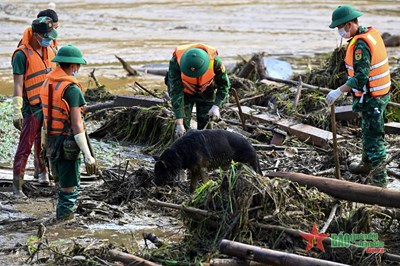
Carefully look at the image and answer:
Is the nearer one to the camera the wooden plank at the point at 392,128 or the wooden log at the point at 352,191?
the wooden log at the point at 352,191

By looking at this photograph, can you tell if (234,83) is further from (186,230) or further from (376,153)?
(186,230)

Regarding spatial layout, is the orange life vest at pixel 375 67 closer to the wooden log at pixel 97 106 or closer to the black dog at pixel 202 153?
the black dog at pixel 202 153

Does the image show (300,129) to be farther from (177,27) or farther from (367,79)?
(177,27)

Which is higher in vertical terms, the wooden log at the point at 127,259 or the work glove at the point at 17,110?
the work glove at the point at 17,110

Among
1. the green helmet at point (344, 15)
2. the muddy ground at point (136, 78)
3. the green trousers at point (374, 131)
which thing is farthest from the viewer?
the green trousers at point (374, 131)

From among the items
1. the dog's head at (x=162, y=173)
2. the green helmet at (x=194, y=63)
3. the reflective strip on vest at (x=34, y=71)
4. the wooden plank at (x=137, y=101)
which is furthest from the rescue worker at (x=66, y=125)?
the wooden plank at (x=137, y=101)

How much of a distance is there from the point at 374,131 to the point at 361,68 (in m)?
0.76

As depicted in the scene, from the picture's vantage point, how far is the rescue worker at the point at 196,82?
9.13 m

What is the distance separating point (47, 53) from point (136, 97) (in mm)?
3253

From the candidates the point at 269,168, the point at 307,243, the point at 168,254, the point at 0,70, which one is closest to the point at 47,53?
the point at 269,168

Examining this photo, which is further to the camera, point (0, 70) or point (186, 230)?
point (0, 70)

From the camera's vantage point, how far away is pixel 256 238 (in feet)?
22.1

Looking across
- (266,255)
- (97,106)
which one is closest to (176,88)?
(97,106)

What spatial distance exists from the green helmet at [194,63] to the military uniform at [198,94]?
226 mm
